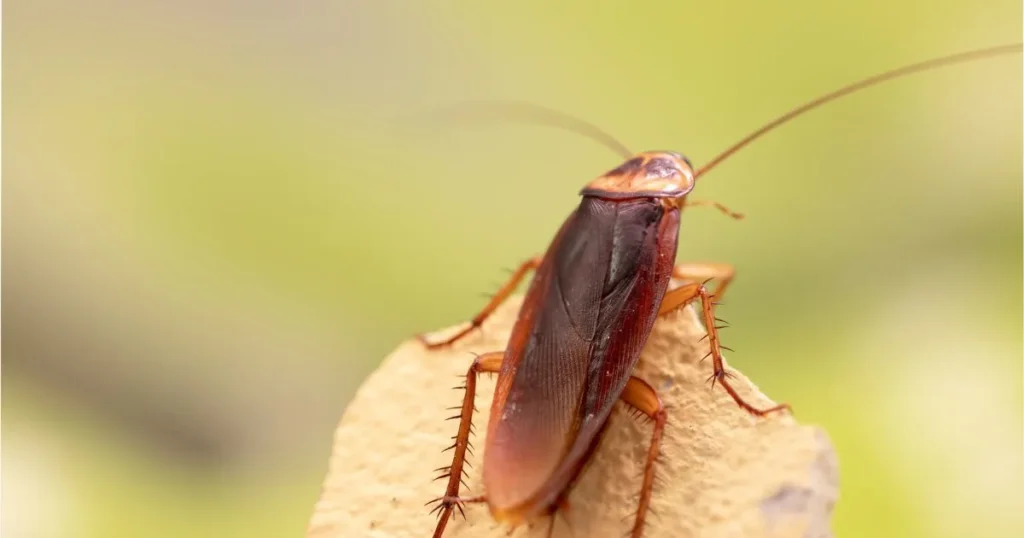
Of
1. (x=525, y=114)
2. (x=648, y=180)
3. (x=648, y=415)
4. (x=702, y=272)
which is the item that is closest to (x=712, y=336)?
(x=648, y=415)

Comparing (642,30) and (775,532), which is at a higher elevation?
(642,30)

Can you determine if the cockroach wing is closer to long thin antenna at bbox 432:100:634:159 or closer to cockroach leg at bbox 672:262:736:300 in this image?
cockroach leg at bbox 672:262:736:300

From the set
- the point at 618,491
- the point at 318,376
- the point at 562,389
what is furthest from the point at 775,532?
the point at 318,376

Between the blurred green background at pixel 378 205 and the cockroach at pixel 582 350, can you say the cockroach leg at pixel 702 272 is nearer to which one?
the cockroach at pixel 582 350

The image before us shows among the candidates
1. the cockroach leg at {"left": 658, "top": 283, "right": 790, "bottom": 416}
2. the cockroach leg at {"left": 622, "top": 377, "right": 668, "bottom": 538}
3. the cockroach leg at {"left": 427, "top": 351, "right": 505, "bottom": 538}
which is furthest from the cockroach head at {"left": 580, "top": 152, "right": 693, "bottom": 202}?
the cockroach leg at {"left": 427, "top": 351, "right": 505, "bottom": 538}

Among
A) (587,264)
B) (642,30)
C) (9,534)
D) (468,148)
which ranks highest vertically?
(642,30)

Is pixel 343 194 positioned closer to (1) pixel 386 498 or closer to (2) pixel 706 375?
(1) pixel 386 498

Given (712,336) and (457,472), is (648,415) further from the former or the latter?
(457,472)
